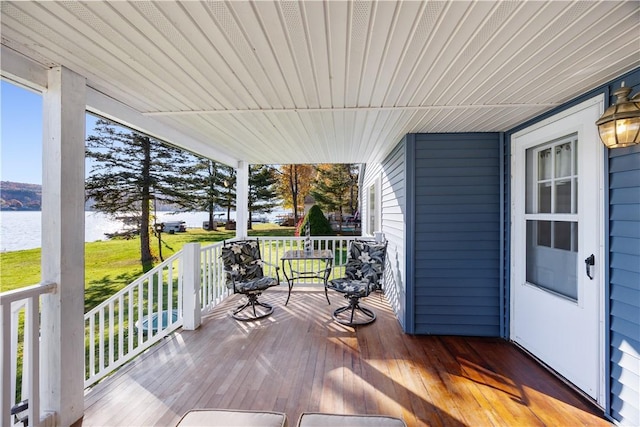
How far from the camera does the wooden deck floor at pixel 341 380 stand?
1985 millimetres

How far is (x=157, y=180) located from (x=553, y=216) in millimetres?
10551

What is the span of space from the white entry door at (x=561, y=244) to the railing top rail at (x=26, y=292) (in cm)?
399

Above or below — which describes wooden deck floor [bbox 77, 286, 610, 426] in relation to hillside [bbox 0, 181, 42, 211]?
below

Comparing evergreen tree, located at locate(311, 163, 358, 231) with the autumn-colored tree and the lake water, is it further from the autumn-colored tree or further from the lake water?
the lake water

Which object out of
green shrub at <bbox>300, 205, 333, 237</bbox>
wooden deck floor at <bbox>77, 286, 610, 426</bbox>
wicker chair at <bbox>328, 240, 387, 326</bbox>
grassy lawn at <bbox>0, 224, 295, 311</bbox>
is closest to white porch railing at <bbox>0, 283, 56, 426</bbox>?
wooden deck floor at <bbox>77, 286, 610, 426</bbox>

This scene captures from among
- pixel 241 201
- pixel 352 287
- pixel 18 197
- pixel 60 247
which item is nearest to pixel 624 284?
pixel 352 287

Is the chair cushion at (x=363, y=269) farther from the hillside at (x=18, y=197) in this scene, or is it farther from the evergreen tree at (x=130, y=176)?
the evergreen tree at (x=130, y=176)

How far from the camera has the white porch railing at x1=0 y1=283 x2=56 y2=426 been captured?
1.60 meters

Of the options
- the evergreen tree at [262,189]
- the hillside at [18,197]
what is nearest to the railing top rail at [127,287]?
the hillside at [18,197]

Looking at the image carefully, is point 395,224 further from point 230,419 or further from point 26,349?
point 26,349

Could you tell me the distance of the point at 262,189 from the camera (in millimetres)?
14406

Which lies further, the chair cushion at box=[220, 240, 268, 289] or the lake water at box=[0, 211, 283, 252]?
the lake water at box=[0, 211, 283, 252]

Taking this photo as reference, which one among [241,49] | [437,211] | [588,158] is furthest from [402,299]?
[241,49]

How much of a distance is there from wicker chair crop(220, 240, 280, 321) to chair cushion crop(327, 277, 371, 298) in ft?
3.09
